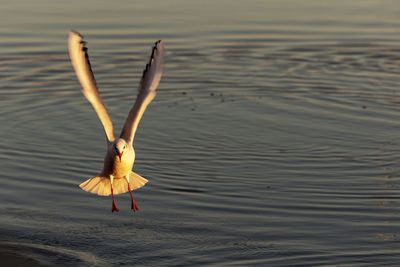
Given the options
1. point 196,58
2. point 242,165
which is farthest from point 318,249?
point 196,58

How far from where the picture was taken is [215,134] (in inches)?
717

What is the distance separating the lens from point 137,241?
1419 cm

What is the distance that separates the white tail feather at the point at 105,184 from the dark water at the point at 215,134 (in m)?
0.69

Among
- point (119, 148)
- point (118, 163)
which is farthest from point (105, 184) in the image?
point (119, 148)

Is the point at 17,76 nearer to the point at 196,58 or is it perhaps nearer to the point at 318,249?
the point at 196,58

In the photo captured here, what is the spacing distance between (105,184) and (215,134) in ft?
14.9

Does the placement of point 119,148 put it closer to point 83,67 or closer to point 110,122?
point 110,122

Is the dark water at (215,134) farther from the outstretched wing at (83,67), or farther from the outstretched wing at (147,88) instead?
the outstretched wing at (83,67)

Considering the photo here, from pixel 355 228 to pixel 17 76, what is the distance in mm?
9523

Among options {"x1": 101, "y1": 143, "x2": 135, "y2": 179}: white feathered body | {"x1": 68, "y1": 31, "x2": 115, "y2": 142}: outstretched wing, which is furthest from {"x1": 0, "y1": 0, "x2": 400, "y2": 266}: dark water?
{"x1": 68, "y1": 31, "x2": 115, "y2": 142}: outstretched wing

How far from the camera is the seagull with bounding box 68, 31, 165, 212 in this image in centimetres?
1331

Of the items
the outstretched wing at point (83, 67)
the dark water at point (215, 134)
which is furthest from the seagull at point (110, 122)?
the dark water at point (215, 134)

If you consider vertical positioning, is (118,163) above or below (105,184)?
above

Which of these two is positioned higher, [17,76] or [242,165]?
[17,76]
